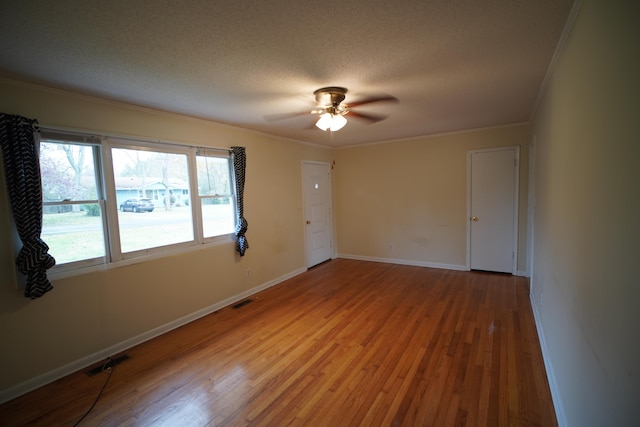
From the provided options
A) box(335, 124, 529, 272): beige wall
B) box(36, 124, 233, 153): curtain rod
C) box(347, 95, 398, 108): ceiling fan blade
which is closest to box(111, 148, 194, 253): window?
box(36, 124, 233, 153): curtain rod

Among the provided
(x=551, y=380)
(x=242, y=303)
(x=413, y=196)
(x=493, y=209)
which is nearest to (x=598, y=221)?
(x=551, y=380)

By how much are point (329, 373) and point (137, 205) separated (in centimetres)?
251

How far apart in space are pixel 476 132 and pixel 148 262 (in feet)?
16.6

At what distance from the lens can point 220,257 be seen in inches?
151

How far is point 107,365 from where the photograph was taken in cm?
261

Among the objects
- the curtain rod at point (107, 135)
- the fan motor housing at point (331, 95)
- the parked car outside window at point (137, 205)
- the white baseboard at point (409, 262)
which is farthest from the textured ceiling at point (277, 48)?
the white baseboard at point (409, 262)

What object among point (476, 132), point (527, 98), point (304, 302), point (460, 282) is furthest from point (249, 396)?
→ point (476, 132)

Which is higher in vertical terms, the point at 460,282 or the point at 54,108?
the point at 54,108

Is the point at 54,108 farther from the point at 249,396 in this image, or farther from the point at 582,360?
the point at 582,360

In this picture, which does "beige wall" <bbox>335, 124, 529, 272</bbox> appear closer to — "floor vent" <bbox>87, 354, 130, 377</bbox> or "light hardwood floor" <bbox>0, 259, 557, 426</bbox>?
"light hardwood floor" <bbox>0, 259, 557, 426</bbox>

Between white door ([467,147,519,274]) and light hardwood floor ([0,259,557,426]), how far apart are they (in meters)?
1.05

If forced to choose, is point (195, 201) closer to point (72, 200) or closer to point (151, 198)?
point (151, 198)

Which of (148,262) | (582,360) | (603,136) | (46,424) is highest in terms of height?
(603,136)

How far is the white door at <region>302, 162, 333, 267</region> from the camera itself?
17.9 ft
